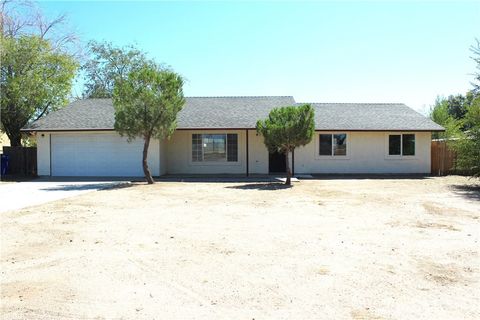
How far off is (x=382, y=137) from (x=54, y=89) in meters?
19.7

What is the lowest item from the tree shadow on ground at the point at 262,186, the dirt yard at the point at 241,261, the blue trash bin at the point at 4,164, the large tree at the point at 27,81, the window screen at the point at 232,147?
the dirt yard at the point at 241,261

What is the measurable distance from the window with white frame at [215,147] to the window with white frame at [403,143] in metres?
8.21

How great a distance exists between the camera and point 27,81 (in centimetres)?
2544

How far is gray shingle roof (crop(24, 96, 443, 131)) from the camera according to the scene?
22.3m

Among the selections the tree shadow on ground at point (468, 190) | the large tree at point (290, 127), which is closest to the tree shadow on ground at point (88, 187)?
the large tree at point (290, 127)

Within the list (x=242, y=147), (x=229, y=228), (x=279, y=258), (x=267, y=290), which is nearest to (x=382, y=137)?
(x=242, y=147)

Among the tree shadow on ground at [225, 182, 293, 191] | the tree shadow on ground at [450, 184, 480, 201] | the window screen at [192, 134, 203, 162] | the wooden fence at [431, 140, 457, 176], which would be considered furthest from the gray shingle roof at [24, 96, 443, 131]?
the tree shadow on ground at [450, 184, 480, 201]

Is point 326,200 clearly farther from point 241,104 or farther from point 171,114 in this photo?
point 241,104

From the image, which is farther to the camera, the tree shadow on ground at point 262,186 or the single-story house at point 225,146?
the single-story house at point 225,146

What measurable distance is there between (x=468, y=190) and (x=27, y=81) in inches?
923

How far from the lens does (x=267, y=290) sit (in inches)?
199

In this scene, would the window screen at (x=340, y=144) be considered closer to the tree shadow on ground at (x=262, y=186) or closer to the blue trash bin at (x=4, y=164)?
the tree shadow on ground at (x=262, y=186)

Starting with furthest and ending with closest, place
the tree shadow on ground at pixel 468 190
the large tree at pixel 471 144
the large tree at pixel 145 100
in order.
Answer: the large tree at pixel 145 100 < the large tree at pixel 471 144 < the tree shadow on ground at pixel 468 190

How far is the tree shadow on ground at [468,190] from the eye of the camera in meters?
14.4
